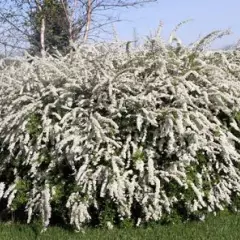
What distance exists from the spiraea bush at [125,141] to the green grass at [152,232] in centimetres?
11

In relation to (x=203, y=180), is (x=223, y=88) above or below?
above

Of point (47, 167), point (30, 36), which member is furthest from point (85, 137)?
point (30, 36)

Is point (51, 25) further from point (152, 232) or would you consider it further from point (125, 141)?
point (152, 232)

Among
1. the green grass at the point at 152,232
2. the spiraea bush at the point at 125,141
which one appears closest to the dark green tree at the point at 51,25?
the spiraea bush at the point at 125,141

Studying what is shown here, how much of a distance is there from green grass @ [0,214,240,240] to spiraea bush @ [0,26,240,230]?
11cm

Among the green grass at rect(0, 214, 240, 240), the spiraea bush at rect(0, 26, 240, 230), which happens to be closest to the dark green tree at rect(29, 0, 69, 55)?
the spiraea bush at rect(0, 26, 240, 230)

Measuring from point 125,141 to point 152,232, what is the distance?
942mm

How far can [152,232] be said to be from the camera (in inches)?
207

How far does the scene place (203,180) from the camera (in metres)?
5.51

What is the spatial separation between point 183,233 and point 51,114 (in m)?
1.86

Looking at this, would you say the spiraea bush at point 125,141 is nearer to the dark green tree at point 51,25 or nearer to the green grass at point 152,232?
the green grass at point 152,232

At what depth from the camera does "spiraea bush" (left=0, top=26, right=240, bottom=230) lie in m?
5.30

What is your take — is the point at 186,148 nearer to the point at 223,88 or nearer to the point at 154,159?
the point at 154,159

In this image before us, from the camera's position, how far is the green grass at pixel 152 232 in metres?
5.09
